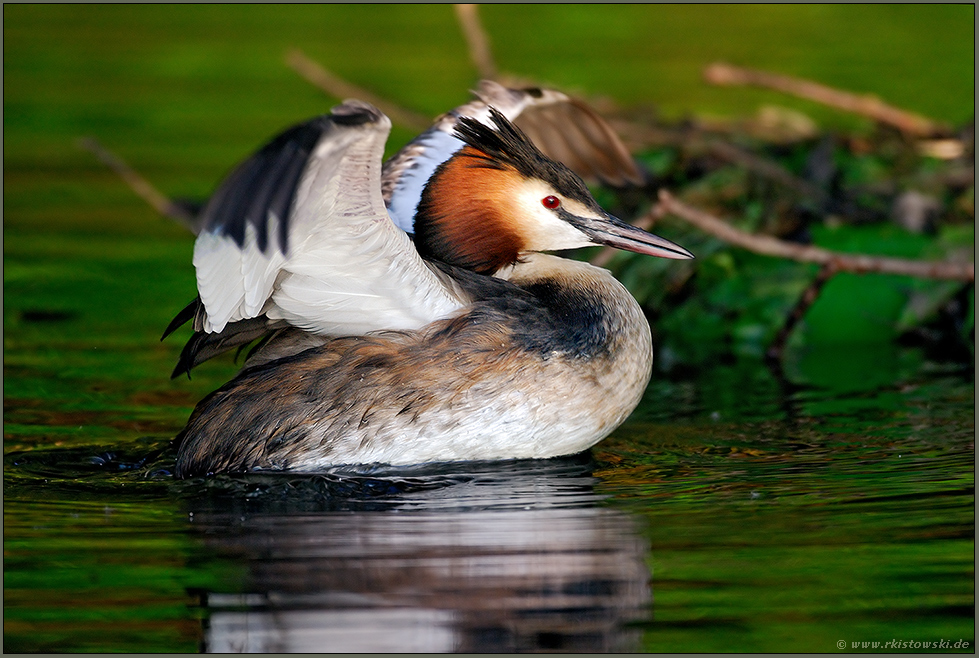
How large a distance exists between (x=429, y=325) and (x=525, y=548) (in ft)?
4.73

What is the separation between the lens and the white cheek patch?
604 cm

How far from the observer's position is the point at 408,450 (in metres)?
5.69

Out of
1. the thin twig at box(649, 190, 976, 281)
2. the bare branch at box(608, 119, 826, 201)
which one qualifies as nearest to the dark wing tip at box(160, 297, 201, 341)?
the thin twig at box(649, 190, 976, 281)

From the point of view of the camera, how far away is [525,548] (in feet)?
15.2

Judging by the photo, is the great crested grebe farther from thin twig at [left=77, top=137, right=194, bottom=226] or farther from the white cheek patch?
thin twig at [left=77, top=137, right=194, bottom=226]

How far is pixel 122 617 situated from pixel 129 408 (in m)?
3.18

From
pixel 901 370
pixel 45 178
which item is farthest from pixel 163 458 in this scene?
pixel 45 178

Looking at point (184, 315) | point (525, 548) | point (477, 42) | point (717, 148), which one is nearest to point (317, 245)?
point (184, 315)

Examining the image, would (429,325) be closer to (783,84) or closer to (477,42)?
(783,84)

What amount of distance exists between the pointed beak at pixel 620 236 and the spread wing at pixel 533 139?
88cm

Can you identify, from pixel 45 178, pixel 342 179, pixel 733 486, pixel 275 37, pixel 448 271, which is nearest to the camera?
pixel 342 179

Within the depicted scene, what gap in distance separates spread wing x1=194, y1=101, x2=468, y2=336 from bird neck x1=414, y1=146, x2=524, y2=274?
1.47ft

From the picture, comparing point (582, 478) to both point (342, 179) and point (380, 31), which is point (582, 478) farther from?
point (380, 31)

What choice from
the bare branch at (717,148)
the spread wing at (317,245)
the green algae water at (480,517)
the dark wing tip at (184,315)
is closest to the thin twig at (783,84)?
the bare branch at (717,148)
